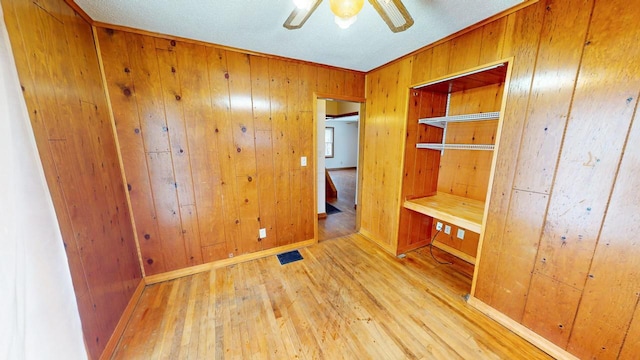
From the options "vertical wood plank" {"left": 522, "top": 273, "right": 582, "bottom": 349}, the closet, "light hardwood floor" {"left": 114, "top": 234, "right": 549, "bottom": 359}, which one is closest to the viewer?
"vertical wood plank" {"left": 522, "top": 273, "right": 582, "bottom": 349}

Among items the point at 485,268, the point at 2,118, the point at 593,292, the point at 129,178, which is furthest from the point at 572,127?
the point at 129,178

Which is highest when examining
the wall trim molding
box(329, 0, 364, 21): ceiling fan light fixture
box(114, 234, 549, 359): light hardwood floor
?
the wall trim molding

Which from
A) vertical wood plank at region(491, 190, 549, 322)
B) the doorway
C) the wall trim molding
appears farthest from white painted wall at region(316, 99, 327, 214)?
vertical wood plank at region(491, 190, 549, 322)

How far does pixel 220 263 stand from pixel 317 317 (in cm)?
131

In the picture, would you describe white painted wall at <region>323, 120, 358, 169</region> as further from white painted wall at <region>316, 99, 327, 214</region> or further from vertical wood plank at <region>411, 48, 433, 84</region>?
vertical wood plank at <region>411, 48, 433, 84</region>

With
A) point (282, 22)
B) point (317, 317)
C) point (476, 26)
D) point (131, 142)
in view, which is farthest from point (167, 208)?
point (476, 26)

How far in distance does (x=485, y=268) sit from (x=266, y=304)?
189 cm

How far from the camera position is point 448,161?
101 inches

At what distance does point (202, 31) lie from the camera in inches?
70.2

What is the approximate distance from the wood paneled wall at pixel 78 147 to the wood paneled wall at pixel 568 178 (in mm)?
2780

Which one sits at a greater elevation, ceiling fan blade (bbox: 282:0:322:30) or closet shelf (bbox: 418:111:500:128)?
ceiling fan blade (bbox: 282:0:322:30)

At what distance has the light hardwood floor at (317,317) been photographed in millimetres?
1460

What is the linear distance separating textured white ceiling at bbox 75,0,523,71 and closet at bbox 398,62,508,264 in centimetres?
48

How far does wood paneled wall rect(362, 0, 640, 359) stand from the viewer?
1122 millimetres
